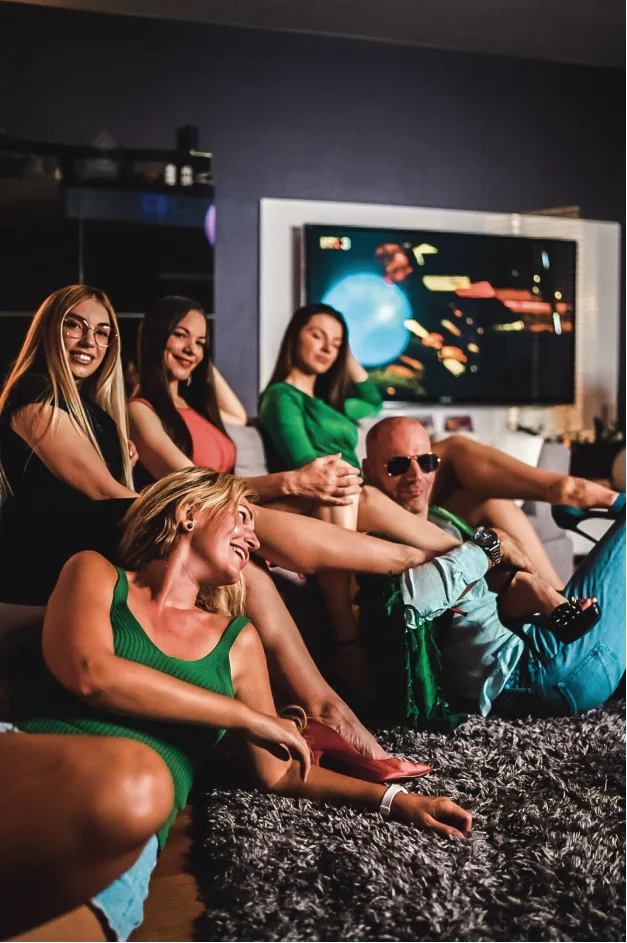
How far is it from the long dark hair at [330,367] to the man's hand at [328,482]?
843 millimetres

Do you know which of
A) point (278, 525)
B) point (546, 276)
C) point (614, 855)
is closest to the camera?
point (614, 855)

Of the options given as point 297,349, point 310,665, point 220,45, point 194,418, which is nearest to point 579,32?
point 220,45

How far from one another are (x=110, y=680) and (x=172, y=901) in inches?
15.8

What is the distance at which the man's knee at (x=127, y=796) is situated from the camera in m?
1.10

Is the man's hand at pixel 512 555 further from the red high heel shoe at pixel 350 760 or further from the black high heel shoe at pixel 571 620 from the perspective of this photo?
the red high heel shoe at pixel 350 760

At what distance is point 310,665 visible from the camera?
194cm

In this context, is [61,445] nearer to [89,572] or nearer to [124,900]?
[89,572]

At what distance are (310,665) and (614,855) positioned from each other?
27.7 inches

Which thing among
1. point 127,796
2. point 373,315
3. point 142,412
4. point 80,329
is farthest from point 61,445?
point 373,315

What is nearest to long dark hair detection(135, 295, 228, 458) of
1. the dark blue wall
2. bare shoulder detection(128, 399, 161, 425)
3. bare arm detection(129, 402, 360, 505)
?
bare shoulder detection(128, 399, 161, 425)

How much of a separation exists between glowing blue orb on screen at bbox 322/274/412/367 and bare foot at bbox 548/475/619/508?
2.61 metres

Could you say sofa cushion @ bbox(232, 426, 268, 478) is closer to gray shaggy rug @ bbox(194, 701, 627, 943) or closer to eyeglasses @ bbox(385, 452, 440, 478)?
eyeglasses @ bbox(385, 452, 440, 478)

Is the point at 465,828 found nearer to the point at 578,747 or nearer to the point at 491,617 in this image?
the point at 578,747

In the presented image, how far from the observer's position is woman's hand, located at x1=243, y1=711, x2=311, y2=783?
1.27 metres
